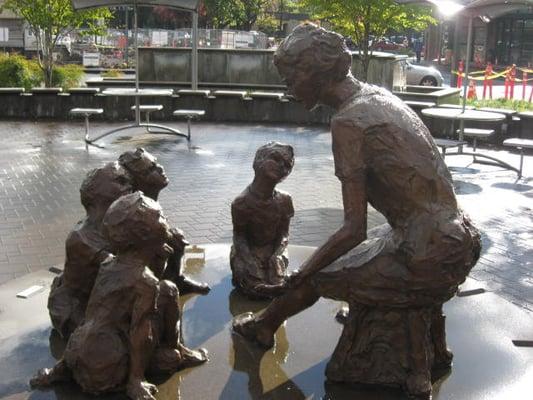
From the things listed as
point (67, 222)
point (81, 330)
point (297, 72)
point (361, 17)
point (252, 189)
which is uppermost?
point (361, 17)

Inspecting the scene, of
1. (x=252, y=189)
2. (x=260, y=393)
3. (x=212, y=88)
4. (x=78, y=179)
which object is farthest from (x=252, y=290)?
(x=212, y=88)

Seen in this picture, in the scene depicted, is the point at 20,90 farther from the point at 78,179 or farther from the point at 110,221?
the point at 110,221

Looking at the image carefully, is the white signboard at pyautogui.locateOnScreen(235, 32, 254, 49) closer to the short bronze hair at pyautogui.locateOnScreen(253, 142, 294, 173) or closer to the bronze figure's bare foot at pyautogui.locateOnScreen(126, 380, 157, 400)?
the short bronze hair at pyautogui.locateOnScreen(253, 142, 294, 173)

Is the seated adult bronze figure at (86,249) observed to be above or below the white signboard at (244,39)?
below

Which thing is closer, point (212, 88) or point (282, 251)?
point (282, 251)

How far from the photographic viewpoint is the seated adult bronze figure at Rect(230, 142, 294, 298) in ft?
14.3

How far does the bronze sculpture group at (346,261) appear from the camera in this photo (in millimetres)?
3064

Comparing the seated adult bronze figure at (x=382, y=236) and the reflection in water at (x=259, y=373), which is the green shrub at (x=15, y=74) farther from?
the seated adult bronze figure at (x=382, y=236)

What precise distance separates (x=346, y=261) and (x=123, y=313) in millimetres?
1091

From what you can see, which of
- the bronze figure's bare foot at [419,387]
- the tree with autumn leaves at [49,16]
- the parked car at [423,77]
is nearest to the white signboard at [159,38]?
the tree with autumn leaves at [49,16]

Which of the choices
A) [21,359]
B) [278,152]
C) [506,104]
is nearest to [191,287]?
[278,152]

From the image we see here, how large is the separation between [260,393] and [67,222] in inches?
203

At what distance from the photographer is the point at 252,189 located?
4.37 m

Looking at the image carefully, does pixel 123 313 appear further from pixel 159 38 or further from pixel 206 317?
pixel 159 38
